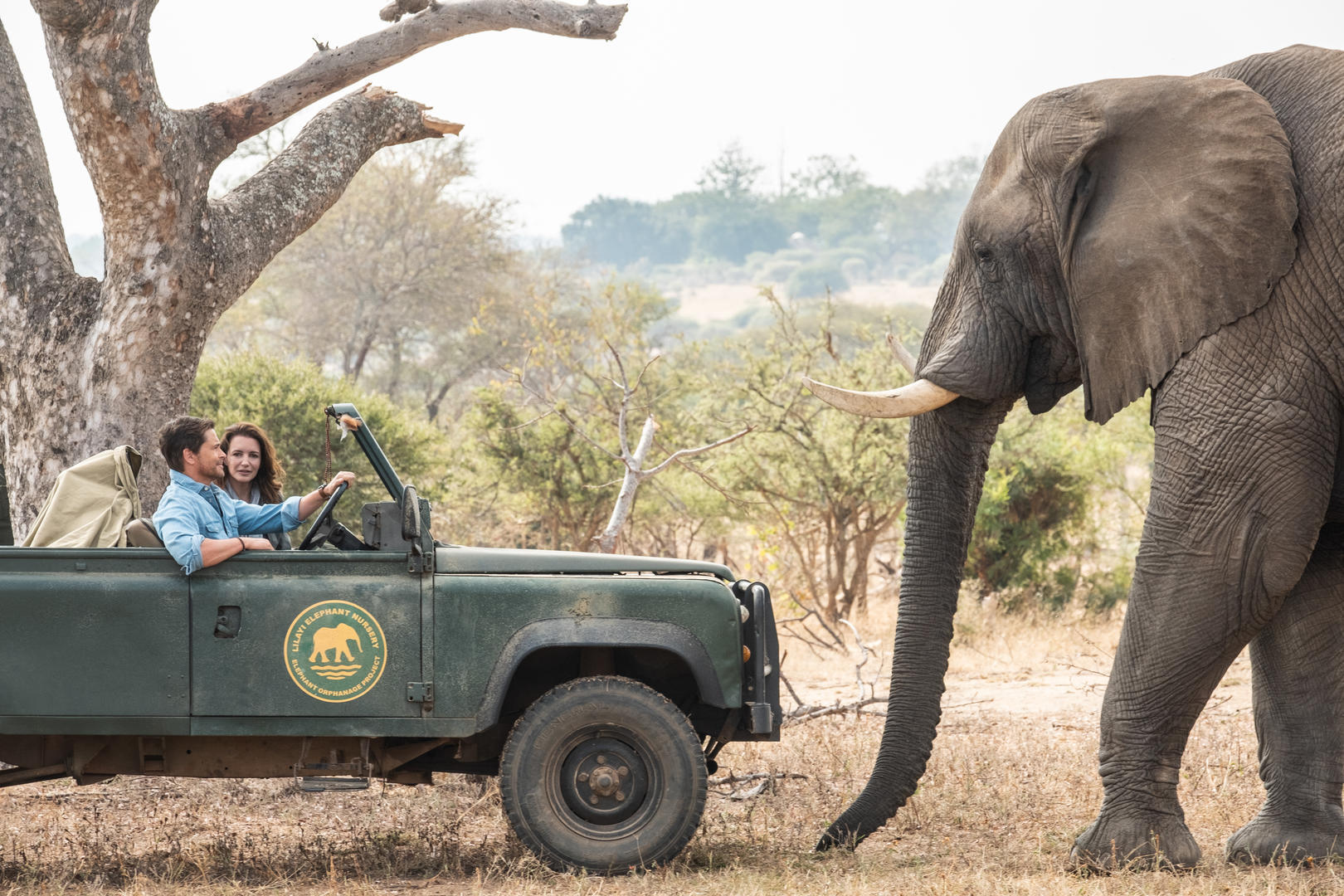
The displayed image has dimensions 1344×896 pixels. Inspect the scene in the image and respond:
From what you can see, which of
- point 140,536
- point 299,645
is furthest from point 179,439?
point 299,645

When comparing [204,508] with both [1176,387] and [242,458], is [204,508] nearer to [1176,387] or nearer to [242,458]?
[242,458]

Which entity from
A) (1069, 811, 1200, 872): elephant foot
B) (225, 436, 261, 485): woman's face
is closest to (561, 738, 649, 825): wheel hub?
(1069, 811, 1200, 872): elephant foot

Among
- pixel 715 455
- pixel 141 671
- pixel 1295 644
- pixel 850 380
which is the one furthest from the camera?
pixel 715 455

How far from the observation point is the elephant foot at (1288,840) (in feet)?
19.9

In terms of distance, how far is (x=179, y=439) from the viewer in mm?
5809

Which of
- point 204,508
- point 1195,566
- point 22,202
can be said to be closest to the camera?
point 1195,566

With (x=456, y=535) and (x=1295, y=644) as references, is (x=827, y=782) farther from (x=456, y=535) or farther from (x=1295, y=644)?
(x=456, y=535)

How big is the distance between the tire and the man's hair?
1.73 metres

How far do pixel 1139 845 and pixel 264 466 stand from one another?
158 inches

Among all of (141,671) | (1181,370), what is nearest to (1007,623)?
(1181,370)

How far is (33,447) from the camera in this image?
25.7 ft

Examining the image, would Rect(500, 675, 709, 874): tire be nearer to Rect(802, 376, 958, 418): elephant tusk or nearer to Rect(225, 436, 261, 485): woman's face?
Rect(802, 376, 958, 418): elephant tusk

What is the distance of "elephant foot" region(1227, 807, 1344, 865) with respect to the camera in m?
6.07

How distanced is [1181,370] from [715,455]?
440 inches
